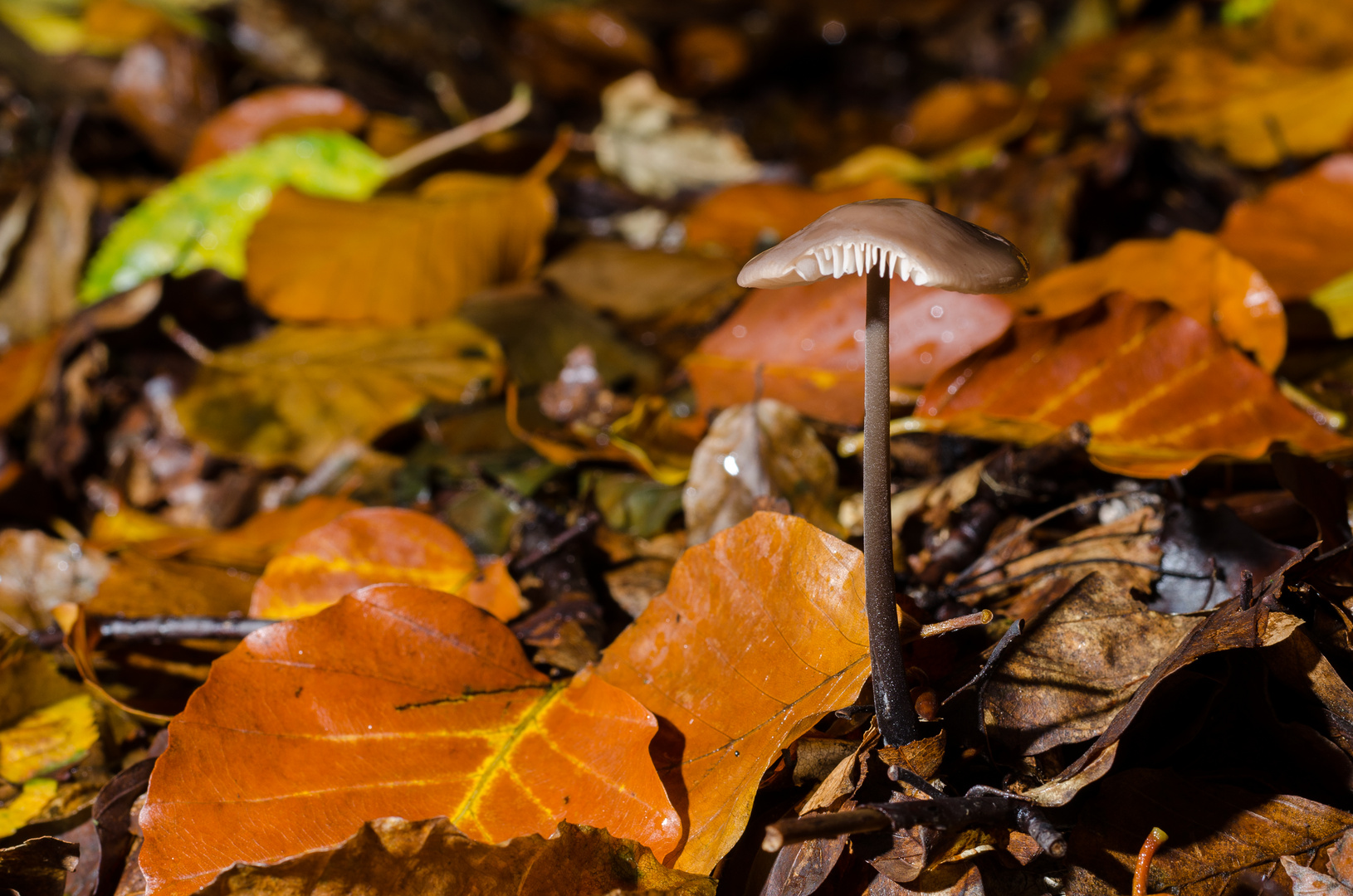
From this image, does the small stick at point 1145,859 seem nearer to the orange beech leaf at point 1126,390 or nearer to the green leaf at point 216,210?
the orange beech leaf at point 1126,390

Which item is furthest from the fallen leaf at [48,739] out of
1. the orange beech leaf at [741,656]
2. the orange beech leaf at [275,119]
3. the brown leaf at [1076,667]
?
the orange beech leaf at [275,119]

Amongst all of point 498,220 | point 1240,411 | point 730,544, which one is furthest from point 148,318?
point 1240,411

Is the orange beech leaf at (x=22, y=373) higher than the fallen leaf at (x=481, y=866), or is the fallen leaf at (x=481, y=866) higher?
the fallen leaf at (x=481, y=866)

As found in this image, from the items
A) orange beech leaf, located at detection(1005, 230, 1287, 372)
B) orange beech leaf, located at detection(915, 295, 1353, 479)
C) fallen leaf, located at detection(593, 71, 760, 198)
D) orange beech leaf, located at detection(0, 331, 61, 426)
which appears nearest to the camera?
orange beech leaf, located at detection(915, 295, 1353, 479)

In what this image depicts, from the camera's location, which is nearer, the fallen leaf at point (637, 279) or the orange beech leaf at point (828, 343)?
the orange beech leaf at point (828, 343)

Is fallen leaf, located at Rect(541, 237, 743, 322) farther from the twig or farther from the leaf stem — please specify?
the twig

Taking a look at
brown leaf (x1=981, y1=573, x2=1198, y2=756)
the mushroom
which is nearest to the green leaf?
the mushroom
